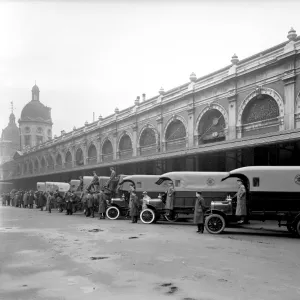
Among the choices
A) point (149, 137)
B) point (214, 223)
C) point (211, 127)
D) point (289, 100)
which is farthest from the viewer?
point (149, 137)

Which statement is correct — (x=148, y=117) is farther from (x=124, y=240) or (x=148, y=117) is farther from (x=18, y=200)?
(x=124, y=240)

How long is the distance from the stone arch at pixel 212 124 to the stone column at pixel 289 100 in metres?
4.39

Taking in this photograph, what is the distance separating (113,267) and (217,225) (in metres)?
5.98

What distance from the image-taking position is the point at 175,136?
26.8 m

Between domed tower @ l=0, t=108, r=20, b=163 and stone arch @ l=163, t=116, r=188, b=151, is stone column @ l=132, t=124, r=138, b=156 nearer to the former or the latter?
stone arch @ l=163, t=116, r=188, b=151

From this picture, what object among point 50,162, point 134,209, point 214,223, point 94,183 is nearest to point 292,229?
point 214,223

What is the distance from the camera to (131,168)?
30.3 meters

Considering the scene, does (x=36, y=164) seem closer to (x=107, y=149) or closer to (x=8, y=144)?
(x=107, y=149)

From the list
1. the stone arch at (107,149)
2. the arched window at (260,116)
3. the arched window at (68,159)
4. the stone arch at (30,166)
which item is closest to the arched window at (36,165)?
the stone arch at (30,166)

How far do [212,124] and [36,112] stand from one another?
5908 cm

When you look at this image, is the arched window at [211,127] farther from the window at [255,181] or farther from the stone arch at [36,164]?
the stone arch at [36,164]

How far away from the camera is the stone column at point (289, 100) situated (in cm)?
1759

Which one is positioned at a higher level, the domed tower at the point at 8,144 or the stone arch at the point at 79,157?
the domed tower at the point at 8,144

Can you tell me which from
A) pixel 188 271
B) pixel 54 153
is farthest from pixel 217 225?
pixel 54 153
